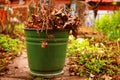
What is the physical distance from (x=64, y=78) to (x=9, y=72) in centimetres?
80

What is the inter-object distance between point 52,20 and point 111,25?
3758 mm

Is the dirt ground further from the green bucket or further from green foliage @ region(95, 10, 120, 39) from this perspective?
green foliage @ region(95, 10, 120, 39)

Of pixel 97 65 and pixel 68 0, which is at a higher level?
pixel 68 0

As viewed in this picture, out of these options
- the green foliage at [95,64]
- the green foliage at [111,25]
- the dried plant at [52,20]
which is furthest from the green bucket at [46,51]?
A: the green foliage at [111,25]

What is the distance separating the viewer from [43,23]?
3.97 metres

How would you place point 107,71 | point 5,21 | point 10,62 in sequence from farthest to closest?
point 5,21
point 10,62
point 107,71

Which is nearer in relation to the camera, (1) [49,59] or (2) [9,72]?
(1) [49,59]

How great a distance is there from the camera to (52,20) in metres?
4.04

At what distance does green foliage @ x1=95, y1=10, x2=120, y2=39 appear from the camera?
23.8ft

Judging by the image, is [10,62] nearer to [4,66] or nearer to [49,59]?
[4,66]

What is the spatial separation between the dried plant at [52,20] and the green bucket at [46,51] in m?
0.07

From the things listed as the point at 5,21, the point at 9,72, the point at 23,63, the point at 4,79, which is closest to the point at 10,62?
the point at 23,63

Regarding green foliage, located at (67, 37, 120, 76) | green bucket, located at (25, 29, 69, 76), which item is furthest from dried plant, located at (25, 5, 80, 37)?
green foliage, located at (67, 37, 120, 76)

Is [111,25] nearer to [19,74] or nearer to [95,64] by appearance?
[95,64]
